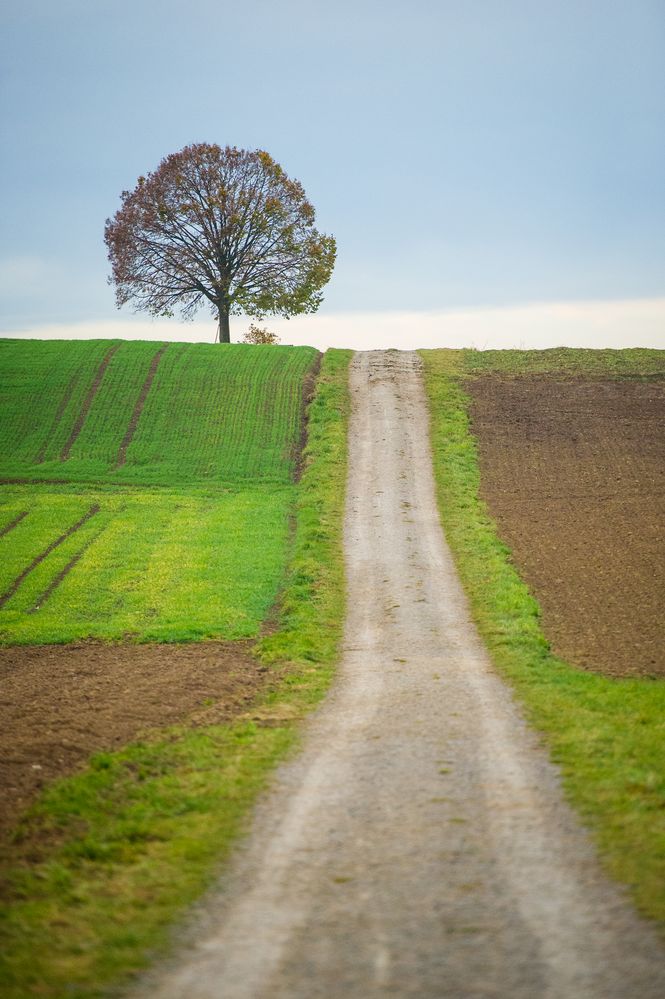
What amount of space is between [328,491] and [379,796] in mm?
21421

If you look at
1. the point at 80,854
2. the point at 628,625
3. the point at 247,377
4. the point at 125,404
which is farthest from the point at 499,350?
the point at 80,854

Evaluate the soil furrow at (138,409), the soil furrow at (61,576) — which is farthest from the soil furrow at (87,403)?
the soil furrow at (61,576)

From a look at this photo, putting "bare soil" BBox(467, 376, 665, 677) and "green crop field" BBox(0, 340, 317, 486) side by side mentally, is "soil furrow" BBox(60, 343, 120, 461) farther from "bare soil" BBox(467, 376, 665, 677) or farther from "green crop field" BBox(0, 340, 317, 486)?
A: "bare soil" BBox(467, 376, 665, 677)

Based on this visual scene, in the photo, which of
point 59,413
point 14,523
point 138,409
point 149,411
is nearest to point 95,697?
point 14,523

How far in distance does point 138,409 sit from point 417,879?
36.2 meters

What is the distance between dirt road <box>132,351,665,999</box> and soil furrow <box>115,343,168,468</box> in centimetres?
2478

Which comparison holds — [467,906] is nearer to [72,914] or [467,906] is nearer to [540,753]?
[72,914]

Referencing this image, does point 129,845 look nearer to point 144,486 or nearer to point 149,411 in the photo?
point 144,486

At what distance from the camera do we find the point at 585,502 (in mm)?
27953

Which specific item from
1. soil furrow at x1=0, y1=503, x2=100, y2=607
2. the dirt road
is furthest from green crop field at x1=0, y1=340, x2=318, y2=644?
the dirt road

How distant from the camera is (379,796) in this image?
30.0 feet

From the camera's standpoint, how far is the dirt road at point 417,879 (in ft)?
18.8

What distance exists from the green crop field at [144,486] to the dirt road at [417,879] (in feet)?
26.2

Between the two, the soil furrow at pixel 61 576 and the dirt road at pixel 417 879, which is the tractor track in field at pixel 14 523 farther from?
the dirt road at pixel 417 879
